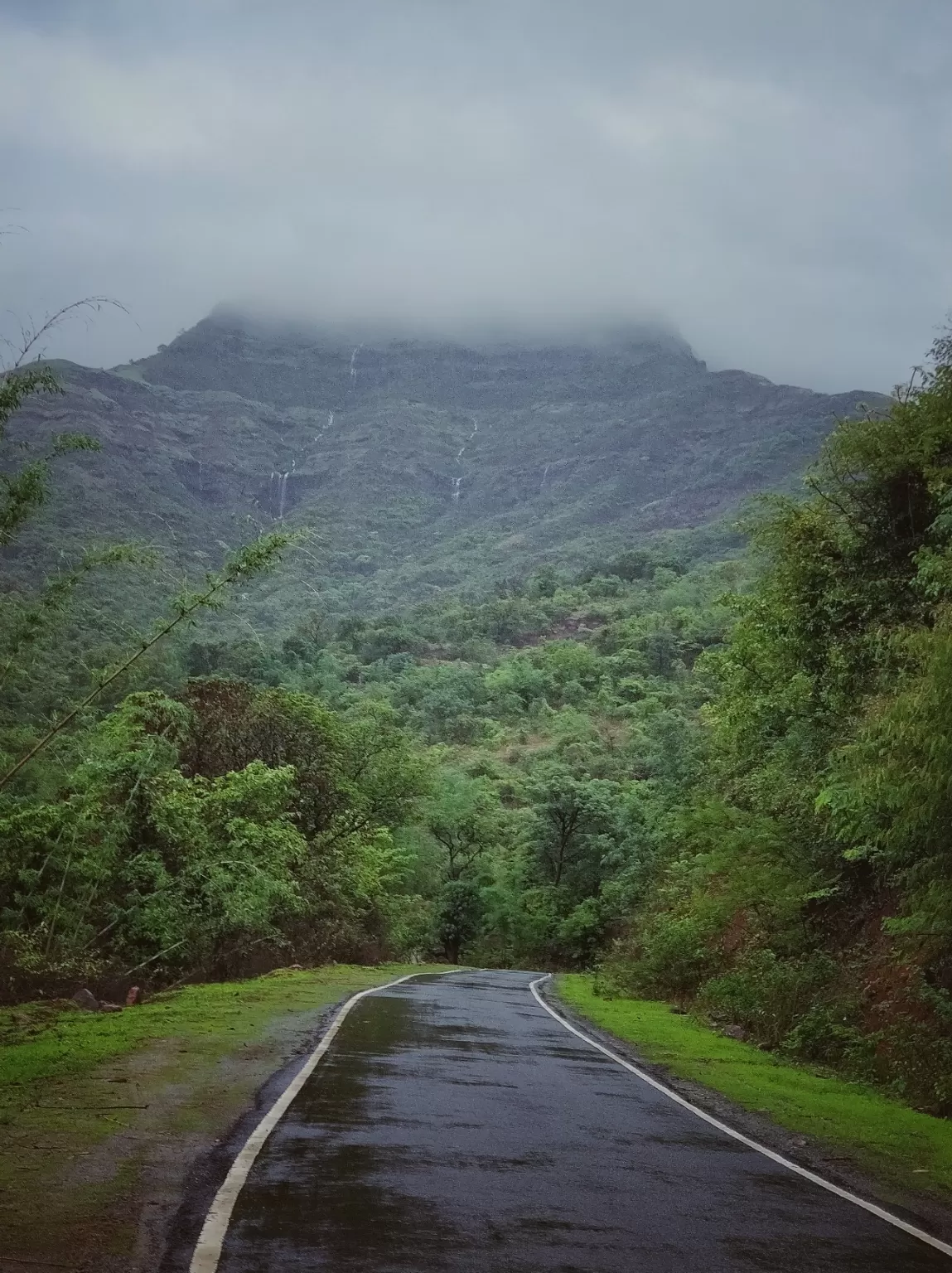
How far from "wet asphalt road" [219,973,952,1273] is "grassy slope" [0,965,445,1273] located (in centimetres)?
61

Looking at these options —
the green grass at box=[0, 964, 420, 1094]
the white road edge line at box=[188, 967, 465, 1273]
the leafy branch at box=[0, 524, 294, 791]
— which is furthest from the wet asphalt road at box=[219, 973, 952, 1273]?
the leafy branch at box=[0, 524, 294, 791]

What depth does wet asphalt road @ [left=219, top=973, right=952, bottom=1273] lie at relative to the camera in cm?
621

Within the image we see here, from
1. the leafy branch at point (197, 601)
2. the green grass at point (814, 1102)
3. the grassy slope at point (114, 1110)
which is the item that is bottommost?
the green grass at point (814, 1102)

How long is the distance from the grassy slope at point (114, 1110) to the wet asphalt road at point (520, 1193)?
614mm

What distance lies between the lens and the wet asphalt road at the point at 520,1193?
6211 mm

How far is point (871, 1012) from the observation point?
17812 millimetres

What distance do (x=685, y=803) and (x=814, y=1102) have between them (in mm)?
27028

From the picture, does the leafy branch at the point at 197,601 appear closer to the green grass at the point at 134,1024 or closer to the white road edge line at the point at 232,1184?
the green grass at the point at 134,1024

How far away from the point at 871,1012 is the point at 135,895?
15794mm

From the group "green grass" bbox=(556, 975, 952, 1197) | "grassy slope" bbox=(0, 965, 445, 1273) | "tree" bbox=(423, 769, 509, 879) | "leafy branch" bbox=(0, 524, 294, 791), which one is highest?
"leafy branch" bbox=(0, 524, 294, 791)

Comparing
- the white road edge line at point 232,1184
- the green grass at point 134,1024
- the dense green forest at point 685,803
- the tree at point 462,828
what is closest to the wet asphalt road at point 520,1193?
the white road edge line at point 232,1184

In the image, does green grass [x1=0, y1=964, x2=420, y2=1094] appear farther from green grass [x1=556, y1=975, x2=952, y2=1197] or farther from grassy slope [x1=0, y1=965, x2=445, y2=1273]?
green grass [x1=556, y1=975, x2=952, y2=1197]

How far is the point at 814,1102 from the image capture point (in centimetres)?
1353

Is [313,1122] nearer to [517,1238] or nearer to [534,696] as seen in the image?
[517,1238]
